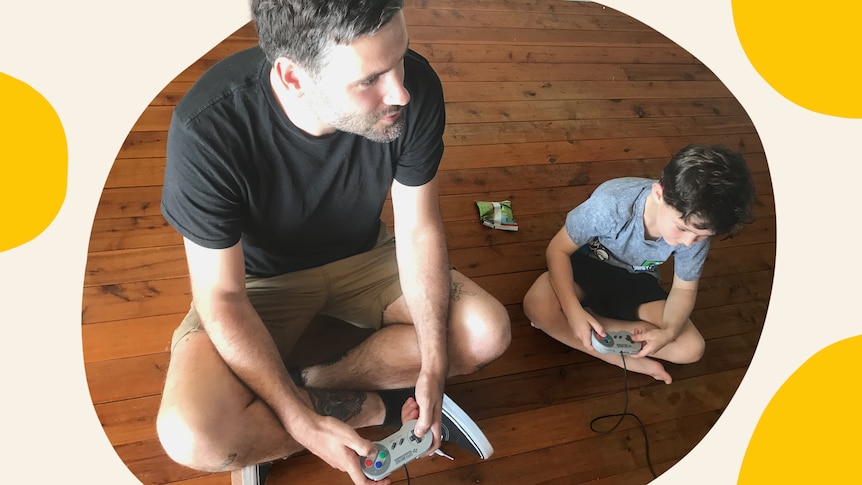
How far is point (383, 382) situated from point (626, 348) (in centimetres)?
55

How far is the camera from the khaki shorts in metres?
1.22

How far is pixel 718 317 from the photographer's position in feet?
5.38

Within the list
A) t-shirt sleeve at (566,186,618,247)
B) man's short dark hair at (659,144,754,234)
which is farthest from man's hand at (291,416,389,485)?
man's short dark hair at (659,144,754,234)

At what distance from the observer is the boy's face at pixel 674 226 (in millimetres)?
1255

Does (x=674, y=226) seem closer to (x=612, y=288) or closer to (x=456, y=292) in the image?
(x=612, y=288)

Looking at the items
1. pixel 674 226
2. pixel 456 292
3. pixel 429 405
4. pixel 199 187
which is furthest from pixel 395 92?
pixel 674 226

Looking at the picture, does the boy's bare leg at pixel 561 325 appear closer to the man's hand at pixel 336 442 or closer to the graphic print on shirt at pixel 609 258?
the graphic print on shirt at pixel 609 258

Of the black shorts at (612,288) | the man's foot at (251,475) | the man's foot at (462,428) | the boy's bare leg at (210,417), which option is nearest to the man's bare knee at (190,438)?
the boy's bare leg at (210,417)

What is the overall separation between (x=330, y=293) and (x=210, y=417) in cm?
35

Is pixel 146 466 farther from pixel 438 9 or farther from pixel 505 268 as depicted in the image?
pixel 438 9

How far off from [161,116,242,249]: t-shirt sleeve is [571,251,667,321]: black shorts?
0.83 m

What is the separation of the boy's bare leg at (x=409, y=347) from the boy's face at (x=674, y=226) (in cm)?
38

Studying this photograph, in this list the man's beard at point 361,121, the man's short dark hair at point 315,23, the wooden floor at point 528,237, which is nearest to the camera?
the man's short dark hair at point 315,23

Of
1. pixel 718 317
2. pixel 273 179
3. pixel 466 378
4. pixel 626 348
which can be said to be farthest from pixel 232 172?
pixel 718 317
